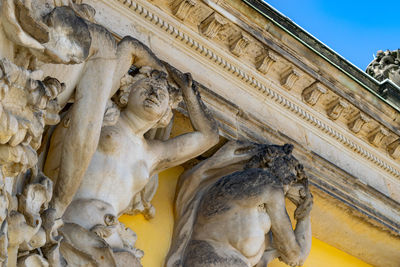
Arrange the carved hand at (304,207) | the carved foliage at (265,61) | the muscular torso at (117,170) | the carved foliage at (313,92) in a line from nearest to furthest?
the muscular torso at (117,170) → the carved hand at (304,207) → the carved foliage at (265,61) → the carved foliage at (313,92)

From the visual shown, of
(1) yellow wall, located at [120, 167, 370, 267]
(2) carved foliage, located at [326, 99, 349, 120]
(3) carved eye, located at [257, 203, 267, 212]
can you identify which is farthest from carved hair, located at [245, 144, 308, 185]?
(2) carved foliage, located at [326, 99, 349, 120]

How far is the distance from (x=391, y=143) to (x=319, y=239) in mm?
1426

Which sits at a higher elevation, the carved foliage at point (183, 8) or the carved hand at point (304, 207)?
the carved foliage at point (183, 8)

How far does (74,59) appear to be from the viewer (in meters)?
2.72

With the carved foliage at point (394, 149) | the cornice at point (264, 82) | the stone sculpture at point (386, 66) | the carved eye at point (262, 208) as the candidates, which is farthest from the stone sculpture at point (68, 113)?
the stone sculpture at point (386, 66)

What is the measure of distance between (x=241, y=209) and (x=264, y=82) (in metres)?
1.63

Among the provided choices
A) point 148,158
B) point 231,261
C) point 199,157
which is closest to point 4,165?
point 148,158

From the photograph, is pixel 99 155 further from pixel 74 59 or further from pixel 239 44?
pixel 239 44

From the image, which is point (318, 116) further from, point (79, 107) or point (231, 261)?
point (79, 107)

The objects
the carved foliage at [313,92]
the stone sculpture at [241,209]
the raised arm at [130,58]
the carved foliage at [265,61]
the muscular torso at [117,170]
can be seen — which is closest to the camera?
the muscular torso at [117,170]

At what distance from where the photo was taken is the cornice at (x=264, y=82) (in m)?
5.01

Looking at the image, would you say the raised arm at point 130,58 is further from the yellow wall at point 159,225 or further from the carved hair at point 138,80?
the yellow wall at point 159,225

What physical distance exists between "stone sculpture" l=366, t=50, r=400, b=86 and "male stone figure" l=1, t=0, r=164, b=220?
5.04m

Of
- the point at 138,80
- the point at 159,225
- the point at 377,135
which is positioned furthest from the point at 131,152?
the point at 377,135
